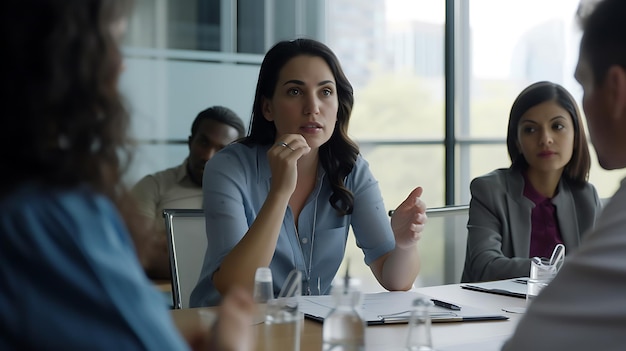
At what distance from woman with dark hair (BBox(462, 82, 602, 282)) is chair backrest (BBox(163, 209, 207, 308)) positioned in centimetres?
110

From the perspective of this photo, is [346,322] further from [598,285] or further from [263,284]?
[598,285]

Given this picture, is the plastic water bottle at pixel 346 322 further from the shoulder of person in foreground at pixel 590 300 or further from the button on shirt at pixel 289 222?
the button on shirt at pixel 289 222

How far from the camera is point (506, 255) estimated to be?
304 centimetres

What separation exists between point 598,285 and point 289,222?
145cm

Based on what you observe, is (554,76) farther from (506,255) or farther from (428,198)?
(506,255)

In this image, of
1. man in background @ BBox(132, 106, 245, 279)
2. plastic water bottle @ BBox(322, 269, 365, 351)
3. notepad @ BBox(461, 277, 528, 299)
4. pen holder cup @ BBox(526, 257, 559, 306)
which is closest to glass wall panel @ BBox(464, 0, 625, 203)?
man in background @ BBox(132, 106, 245, 279)

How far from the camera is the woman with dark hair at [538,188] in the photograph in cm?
305

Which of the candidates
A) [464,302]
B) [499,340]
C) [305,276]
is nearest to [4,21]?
[499,340]

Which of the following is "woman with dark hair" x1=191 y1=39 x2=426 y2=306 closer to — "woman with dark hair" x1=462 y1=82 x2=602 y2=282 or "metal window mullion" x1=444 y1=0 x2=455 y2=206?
"woman with dark hair" x1=462 y1=82 x2=602 y2=282

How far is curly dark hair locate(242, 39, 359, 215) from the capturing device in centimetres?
252

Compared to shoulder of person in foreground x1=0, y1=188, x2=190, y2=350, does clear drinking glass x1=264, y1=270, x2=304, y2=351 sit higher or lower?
lower

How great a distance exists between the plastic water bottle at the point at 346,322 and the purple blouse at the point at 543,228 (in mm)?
1928

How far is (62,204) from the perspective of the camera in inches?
30.6

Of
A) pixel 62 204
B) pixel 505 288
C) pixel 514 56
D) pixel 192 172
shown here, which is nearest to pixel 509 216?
pixel 505 288
